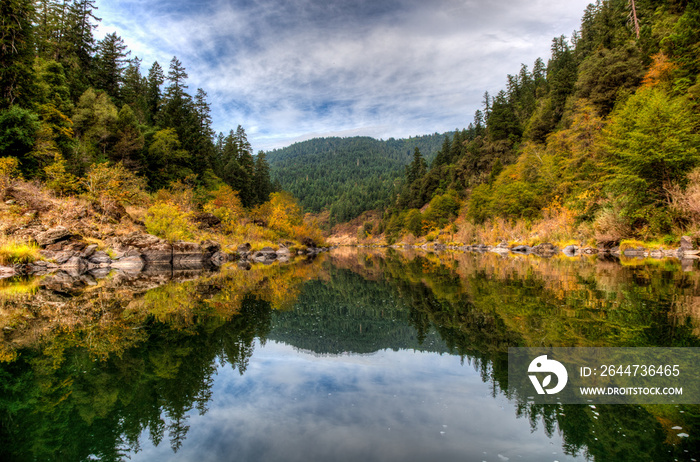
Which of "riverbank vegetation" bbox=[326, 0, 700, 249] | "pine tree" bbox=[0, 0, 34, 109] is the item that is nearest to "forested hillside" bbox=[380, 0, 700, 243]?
"riverbank vegetation" bbox=[326, 0, 700, 249]

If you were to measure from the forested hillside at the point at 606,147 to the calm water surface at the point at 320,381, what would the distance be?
45.5ft

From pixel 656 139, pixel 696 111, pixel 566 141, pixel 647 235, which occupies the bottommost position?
pixel 647 235

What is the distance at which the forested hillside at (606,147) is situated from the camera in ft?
62.3

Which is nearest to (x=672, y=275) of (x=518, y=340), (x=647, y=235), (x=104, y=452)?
(x=518, y=340)

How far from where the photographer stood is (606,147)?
22219mm

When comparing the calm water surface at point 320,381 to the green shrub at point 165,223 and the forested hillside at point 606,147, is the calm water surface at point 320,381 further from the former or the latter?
the green shrub at point 165,223

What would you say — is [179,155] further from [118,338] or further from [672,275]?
[672,275]

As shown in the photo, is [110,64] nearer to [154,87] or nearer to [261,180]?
[154,87]

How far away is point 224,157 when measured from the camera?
202 ft

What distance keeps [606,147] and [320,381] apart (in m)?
26.0

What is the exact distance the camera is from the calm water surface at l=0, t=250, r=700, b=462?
264 cm

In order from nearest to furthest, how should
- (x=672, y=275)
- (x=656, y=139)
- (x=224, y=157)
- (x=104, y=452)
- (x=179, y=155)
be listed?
1. (x=104, y=452)
2. (x=672, y=275)
3. (x=656, y=139)
4. (x=179, y=155)
5. (x=224, y=157)

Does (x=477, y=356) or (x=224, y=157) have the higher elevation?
(x=224, y=157)

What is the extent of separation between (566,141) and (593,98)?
4835 millimetres
